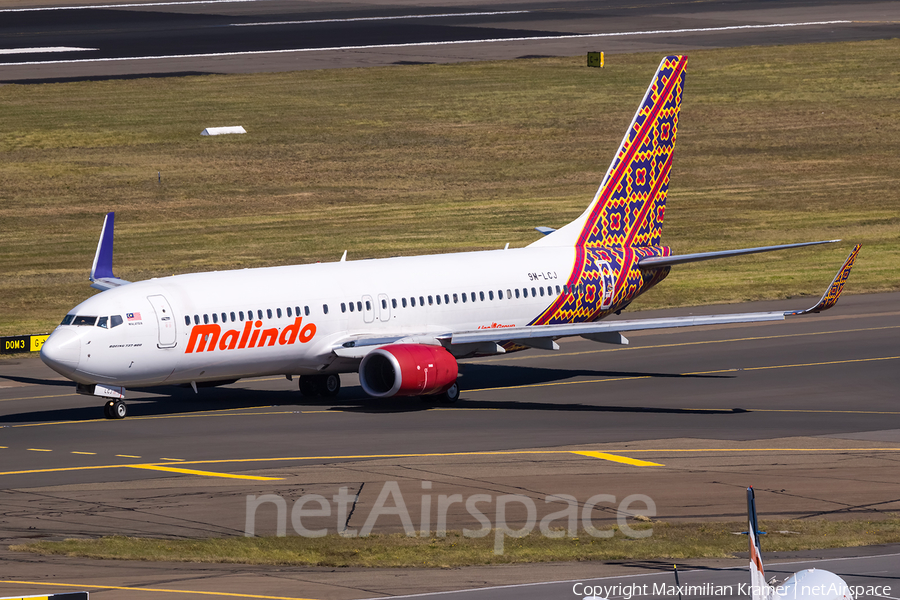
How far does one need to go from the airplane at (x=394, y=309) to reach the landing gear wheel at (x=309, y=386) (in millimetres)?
81

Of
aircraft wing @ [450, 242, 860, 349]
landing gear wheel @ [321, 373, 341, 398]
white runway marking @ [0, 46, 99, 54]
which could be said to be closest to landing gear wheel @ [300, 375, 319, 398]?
landing gear wheel @ [321, 373, 341, 398]

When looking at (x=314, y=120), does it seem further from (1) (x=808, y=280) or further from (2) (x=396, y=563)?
(2) (x=396, y=563)

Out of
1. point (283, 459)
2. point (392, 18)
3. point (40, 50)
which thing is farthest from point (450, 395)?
point (392, 18)

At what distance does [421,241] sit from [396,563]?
49.7 m

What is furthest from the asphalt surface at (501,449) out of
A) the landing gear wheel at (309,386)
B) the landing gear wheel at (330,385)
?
the landing gear wheel at (330,385)

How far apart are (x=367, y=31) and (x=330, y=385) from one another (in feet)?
283

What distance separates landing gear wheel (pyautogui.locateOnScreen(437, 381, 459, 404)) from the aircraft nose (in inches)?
441

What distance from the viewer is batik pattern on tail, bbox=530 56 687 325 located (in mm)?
52875

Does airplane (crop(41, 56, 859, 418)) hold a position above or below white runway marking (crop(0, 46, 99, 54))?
below

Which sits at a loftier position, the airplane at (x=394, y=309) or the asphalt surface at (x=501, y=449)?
the airplane at (x=394, y=309)

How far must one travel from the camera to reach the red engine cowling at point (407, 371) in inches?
Answer: 1772

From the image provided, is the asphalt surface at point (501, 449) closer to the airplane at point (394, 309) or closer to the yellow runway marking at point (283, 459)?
the yellow runway marking at point (283, 459)

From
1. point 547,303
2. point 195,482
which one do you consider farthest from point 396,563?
point 547,303

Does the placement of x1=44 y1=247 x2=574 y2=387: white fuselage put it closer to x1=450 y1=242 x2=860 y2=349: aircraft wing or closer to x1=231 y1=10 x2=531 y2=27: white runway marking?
x1=450 y1=242 x2=860 y2=349: aircraft wing
